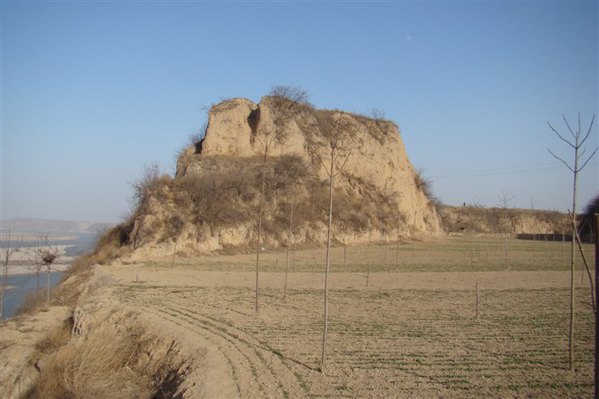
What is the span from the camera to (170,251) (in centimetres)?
3139

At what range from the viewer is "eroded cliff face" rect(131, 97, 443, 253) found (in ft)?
115

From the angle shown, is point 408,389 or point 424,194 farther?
point 424,194

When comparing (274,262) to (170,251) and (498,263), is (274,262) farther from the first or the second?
(498,263)

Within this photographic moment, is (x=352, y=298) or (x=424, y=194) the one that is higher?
(x=424, y=194)

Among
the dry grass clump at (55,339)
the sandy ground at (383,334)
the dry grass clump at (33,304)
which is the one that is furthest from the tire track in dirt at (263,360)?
the dry grass clump at (33,304)

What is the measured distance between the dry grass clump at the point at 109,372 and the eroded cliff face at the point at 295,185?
19.2 m

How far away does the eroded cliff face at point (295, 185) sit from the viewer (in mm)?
35000

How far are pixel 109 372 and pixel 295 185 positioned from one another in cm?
3450

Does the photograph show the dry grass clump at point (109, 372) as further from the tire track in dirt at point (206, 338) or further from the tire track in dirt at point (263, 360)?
the tire track in dirt at point (263, 360)

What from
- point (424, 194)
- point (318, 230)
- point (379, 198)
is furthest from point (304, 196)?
point (424, 194)

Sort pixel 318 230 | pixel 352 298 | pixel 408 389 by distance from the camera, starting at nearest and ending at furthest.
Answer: pixel 408 389 < pixel 352 298 < pixel 318 230

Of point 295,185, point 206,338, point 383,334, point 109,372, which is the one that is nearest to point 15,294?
point 295,185

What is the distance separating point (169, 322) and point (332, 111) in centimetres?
4786

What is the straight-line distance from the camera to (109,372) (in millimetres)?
10742
